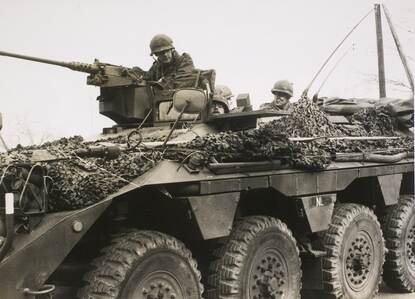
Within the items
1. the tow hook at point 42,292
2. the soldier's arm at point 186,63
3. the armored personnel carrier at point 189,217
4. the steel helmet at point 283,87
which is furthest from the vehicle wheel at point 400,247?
the tow hook at point 42,292

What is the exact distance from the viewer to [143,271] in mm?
4781

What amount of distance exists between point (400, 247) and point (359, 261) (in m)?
1.06

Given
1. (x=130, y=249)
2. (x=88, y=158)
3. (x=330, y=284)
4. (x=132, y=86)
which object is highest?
(x=132, y=86)

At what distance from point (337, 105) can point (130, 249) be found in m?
5.38

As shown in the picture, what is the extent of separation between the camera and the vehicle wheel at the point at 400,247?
322 inches

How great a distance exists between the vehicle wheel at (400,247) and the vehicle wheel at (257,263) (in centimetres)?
223

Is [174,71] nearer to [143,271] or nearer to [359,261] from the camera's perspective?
[359,261]

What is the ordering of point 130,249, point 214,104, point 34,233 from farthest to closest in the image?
point 214,104 < point 130,249 < point 34,233

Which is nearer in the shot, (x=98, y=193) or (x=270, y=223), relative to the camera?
(x=98, y=193)

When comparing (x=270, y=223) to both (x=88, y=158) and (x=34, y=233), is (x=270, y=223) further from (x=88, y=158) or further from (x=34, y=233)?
(x=34, y=233)

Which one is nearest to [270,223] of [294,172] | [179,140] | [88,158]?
[294,172]

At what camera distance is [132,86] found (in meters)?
6.96

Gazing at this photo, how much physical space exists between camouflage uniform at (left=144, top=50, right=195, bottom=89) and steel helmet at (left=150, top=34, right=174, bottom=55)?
0.15m

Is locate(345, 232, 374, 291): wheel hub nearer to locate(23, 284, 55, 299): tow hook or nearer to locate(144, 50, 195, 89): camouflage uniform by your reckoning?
locate(144, 50, 195, 89): camouflage uniform
